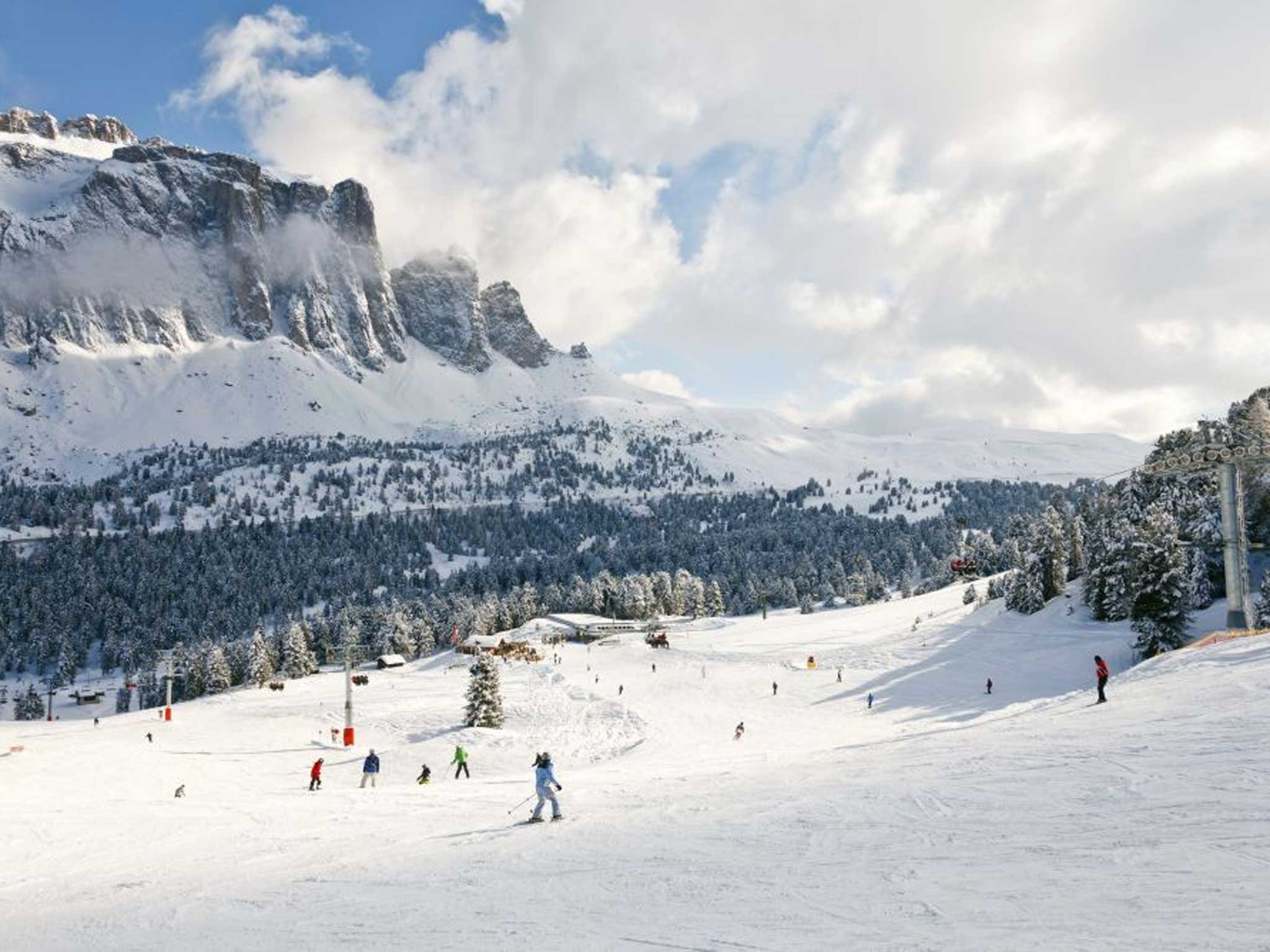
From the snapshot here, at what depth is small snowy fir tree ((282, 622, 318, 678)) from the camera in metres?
107

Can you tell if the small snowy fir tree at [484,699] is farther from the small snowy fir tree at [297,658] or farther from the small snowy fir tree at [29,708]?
the small snowy fir tree at [29,708]

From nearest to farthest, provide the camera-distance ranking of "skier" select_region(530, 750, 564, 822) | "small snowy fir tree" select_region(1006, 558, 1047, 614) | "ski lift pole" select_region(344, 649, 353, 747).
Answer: "skier" select_region(530, 750, 564, 822) < "ski lift pole" select_region(344, 649, 353, 747) < "small snowy fir tree" select_region(1006, 558, 1047, 614)

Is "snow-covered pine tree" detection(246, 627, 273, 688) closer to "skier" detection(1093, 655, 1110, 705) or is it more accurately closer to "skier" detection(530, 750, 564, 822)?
"skier" detection(530, 750, 564, 822)

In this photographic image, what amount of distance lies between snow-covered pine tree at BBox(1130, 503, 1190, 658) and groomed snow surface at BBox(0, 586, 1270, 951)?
23.5 m

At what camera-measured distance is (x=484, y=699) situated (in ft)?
151

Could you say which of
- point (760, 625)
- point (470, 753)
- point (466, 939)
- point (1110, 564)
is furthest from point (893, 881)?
point (760, 625)

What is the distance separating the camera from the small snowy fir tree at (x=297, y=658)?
106688mm

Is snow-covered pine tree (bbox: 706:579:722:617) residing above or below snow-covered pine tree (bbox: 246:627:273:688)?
above

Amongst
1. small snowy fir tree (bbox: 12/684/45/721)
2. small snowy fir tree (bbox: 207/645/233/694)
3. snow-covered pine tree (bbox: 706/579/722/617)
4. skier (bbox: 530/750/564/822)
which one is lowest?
small snowy fir tree (bbox: 12/684/45/721)

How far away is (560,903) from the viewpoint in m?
10.1

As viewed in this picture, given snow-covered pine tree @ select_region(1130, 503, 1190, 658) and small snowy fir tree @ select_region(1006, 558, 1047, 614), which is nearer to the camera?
snow-covered pine tree @ select_region(1130, 503, 1190, 658)

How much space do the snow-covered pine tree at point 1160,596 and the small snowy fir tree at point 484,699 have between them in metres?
37.3

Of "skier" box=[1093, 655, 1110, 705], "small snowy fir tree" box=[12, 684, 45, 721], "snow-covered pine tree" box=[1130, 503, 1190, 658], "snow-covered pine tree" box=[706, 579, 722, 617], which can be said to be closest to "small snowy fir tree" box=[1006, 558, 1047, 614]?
"snow-covered pine tree" box=[1130, 503, 1190, 658]

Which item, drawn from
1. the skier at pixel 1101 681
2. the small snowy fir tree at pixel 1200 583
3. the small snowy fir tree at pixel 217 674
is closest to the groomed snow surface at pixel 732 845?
the skier at pixel 1101 681
